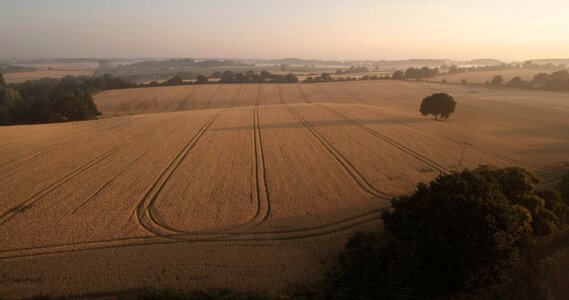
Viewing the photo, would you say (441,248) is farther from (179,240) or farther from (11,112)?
(11,112)

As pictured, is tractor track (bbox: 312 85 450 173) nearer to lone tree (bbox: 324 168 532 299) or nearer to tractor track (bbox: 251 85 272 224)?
tractor track (bbox: 251 85 272 224)

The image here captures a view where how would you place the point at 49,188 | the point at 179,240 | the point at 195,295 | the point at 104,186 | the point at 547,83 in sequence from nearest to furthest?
the point at 195,295 < the point at 179,240 < the point at 49,188 < the point at 104,186 < the point at 547,83

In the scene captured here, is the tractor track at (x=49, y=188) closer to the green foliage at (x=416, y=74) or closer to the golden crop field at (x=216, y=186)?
the golden crop field at (x=216, y=186)

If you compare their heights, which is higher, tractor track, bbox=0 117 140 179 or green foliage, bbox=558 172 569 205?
green foliage, bbox=558 172 569 205

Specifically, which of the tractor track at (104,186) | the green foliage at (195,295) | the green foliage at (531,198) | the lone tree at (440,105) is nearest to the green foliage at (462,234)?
the green foliage at (531,198)

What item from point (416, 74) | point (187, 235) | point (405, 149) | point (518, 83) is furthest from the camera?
point (416, 74)

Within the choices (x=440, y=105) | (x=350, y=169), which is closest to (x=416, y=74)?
(x=440, y=105)

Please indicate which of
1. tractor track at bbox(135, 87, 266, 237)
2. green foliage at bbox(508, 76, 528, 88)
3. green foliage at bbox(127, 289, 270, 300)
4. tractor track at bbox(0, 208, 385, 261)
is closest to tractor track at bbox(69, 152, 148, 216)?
tractor track at bbox(135, 87, 266, 237)

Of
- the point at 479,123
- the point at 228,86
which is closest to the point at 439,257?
the point at 479,123

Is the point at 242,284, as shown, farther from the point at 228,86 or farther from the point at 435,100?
the point at 228,86
